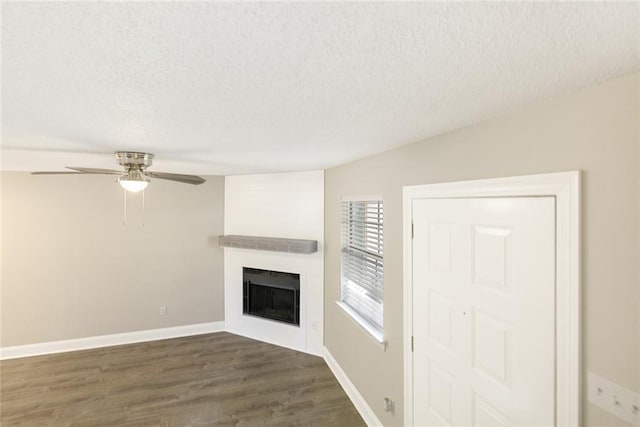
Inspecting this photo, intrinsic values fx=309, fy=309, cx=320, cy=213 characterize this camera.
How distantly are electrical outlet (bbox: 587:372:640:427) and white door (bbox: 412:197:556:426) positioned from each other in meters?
0.15

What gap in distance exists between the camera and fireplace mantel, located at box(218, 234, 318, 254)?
3912mm

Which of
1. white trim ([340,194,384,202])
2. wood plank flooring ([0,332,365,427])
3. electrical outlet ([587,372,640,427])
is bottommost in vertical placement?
wood plank flooring ([0,332,365,427])

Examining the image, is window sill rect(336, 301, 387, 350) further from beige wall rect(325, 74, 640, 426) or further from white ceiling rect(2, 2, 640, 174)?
white ceiling rect(2, 2, 640, 174)

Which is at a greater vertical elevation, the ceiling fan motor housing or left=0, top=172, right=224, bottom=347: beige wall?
the ceiling fan motor housing

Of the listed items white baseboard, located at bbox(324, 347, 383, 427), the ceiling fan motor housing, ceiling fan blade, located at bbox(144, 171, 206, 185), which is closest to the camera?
the ceiling fan motor housing

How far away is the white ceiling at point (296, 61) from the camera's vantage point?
2.22 ft

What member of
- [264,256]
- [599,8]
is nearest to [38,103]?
[599,8]

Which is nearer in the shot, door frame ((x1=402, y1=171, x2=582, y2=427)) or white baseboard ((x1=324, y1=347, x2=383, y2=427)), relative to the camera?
door frame ((x1=402, y1=171, x2=582, y2=427))

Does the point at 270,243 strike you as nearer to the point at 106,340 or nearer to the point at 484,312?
the point at 106,340

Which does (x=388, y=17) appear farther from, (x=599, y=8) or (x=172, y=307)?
(x=172, y=307)

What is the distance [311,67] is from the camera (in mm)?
937

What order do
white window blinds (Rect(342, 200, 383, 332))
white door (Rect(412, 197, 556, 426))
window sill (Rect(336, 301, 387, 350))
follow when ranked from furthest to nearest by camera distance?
1. white window blinds (Rect(342, 200, 383, 332))
2. window sill (Rect(336, 301, 387, 350))
3. white door (Rect(412, 197, 556, 426))

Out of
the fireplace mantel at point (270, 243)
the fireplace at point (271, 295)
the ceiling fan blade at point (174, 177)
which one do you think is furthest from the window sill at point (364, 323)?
the ceiling fan blade at point (174, 177)

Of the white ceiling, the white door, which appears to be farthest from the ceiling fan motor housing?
the white door
